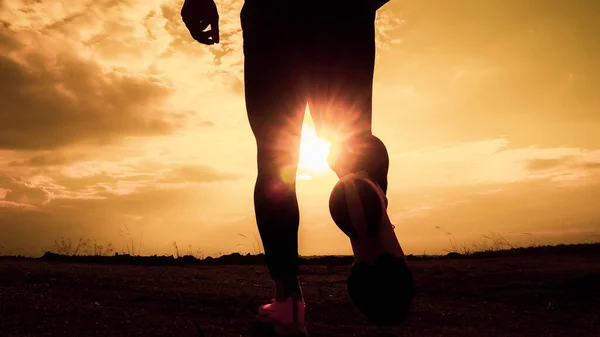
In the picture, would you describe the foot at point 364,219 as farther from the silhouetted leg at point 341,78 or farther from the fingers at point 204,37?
the fingers at point 204,37

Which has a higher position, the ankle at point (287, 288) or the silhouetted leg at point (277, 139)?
the silhouetted leg at point (277, 139)

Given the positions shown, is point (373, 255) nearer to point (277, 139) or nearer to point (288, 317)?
point (288, 317)

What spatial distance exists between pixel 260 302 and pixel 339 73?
165 centimetres

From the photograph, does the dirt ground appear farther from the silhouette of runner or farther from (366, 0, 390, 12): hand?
(366, 0, 390, 12): hand

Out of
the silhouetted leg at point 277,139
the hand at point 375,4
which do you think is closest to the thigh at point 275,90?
the silhouetted leg at point 277,139

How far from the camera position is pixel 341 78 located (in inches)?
76.0

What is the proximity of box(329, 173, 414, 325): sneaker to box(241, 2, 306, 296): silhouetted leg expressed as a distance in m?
0.33

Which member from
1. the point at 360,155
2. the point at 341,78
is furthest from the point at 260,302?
the point at 341,78

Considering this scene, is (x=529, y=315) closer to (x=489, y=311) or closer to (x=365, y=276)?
(x=489, y=311)

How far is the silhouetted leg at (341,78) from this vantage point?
1.90 m

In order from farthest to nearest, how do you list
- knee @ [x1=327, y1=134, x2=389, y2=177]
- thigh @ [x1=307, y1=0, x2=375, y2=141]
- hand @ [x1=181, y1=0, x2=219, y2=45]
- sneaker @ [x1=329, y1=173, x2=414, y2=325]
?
hand @ [x1=181, y1=0, x2=219, y2=45], thigh @ [x1=307, y1=0, x2=375, y2=141], knee @ [x1=327, y1=134, x2=389, y2=177], sneaker @ [x1=329, y1=173, x2=414, y2=325]

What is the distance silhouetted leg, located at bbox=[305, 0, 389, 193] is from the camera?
190 centimetres

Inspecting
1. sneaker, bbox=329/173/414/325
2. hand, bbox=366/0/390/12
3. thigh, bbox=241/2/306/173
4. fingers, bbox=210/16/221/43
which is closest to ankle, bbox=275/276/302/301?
sneaker, bbox=329/173/414/325

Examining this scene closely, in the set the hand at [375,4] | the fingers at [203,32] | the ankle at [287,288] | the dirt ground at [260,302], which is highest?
the fingers at [203,32]
